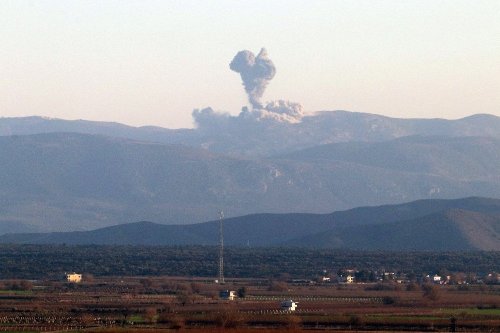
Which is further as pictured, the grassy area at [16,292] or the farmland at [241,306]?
the grassy area at [16,292]

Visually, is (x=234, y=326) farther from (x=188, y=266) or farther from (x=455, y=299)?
(x=188, y=266)

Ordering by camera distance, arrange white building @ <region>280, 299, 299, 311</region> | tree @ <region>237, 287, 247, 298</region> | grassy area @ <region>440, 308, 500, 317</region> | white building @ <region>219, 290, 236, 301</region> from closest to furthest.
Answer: grassy area @ <region>440, 308, 500, 317</region> → white building @ <region>280, 299, 299, 311</region> → white building @ <region>219, 290, 236, 301</region> → tree @ <region>237, 287, 247, 298</region>

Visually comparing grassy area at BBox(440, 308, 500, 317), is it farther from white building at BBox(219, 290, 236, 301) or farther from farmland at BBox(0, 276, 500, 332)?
white building at BBox(219, 290, 236, 301)

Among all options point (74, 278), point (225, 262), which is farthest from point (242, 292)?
point (225, 262)

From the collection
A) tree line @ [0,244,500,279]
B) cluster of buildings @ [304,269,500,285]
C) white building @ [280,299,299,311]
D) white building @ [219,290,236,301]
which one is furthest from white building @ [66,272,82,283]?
white building @ [280,299,299,311]

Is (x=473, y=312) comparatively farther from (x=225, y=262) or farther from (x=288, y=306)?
(x=225, y=262)

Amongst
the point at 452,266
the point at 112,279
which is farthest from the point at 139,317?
the point at 452,266

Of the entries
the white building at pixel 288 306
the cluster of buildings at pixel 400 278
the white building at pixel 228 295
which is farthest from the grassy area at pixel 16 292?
the cluster of buildings at pixel 400 278

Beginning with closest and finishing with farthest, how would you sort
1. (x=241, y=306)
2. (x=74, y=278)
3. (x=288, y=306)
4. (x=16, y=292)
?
(x=288, y=306) < (x=241, y=306) < (x=16, y=292) < (x=74, y=278)

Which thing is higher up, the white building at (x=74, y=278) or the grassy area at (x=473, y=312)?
the white building at (x=74, y=278)

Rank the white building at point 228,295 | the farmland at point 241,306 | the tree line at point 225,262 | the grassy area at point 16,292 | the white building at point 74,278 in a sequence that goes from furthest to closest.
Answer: the tree line at point 225,262 < the white building at point 74,278 < the grassy area at point 16,292 < the white building at point 228,295 < the farmland at point 241,306

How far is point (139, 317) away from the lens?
7988cm

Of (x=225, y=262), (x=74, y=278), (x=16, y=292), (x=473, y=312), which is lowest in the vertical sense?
(x=473, y=312)

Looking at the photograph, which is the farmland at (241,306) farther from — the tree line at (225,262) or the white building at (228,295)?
the tree line at (225,262)
